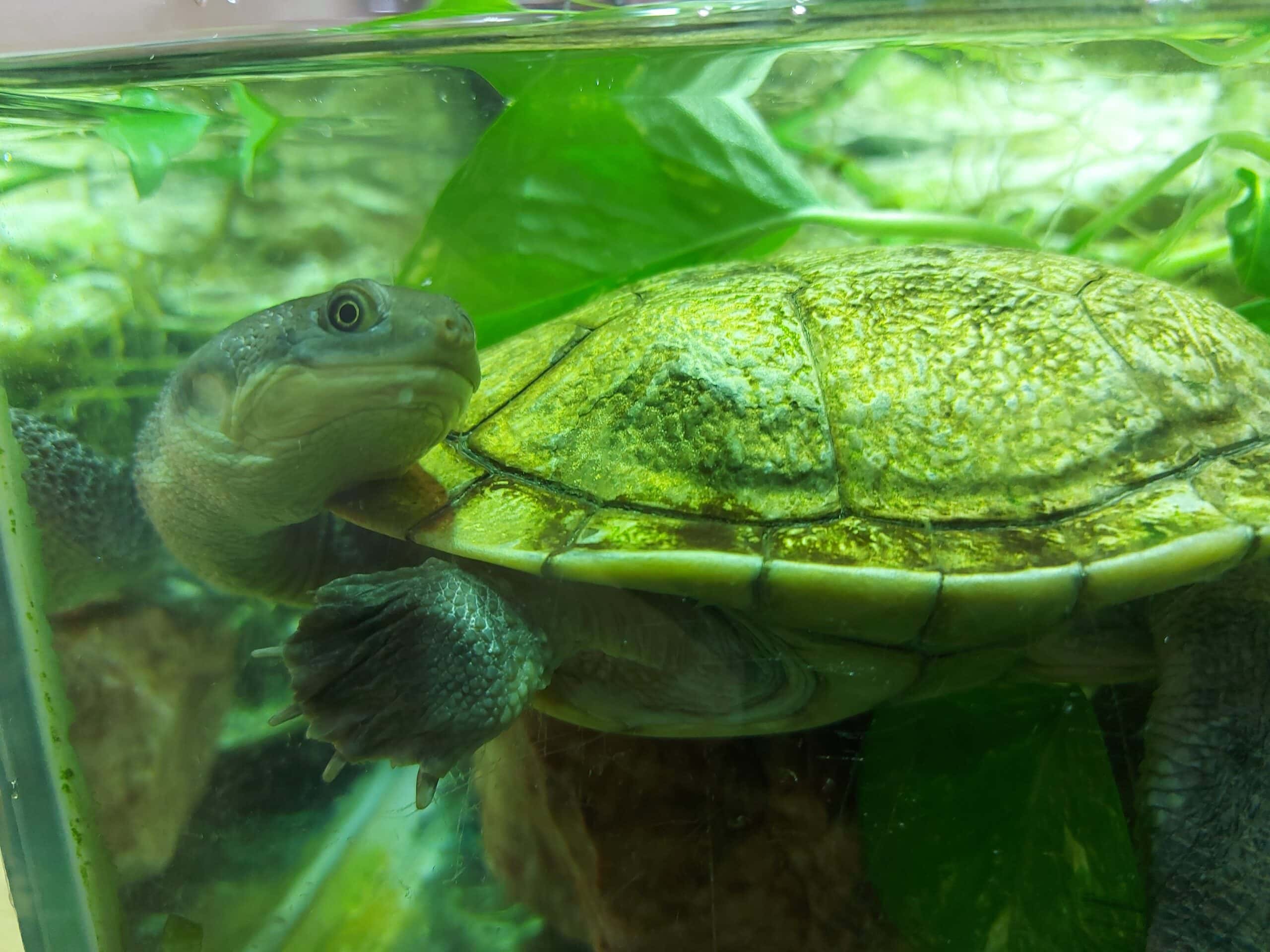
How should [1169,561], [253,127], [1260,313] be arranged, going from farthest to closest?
[253,127], [1260,313], [1169,561]

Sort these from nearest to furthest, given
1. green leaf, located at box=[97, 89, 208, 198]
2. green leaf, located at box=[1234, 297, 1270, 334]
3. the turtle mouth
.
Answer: the turtle mouth
green leaf, located at box=[1234, 297, 1270, 334]
green leaf, located at box=[97, 89, 208, 198]

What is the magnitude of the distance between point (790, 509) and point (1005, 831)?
0.71m

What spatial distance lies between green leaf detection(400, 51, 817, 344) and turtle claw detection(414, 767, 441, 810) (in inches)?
53.6

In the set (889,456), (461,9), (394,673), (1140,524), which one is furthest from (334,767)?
(461,9)

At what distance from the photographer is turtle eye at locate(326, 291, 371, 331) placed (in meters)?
1.25

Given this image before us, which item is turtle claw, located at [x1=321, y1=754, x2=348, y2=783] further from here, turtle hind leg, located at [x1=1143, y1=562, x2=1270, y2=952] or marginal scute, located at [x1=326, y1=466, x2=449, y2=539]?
turtle hind leg, located at [x1=1143, y1=562, x2=1270, y2=952]

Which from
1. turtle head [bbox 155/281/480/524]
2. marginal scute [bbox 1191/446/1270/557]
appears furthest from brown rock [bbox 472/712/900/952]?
marginal scute [bbox 1191/446/1270/557]

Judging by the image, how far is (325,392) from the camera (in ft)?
4.20

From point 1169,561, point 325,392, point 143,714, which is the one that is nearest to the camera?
point 1169,561

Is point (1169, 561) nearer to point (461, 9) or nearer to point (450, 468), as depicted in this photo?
point (450, 468)

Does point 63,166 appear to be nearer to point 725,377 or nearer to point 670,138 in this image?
point 670,138

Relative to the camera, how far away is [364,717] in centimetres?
121

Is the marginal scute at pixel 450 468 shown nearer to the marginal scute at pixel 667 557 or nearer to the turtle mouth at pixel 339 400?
the turtle mouth at pixel 339 400

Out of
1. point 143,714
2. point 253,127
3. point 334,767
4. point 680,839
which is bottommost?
point 680,839
